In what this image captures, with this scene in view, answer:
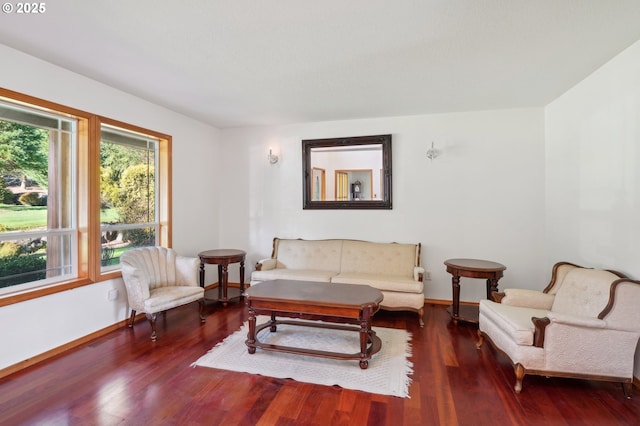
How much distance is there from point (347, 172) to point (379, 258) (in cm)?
133

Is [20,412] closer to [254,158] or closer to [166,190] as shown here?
[166,190]

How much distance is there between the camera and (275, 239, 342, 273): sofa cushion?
447 centimetres

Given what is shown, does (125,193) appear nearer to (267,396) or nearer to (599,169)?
(267,396)

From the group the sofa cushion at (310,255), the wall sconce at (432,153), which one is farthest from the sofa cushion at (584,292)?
the sofa cushion at (310,255)

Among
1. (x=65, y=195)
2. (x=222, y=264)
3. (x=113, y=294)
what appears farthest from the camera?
(x=222, y=264)

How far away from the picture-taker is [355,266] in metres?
4.36

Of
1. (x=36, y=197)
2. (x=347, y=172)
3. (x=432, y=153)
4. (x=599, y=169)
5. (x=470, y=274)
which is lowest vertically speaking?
(x=470, y=274)

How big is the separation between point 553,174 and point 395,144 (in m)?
1.94

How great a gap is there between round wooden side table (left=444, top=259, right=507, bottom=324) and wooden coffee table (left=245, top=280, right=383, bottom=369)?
125 centimetres

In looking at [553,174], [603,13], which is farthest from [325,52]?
[553,174]

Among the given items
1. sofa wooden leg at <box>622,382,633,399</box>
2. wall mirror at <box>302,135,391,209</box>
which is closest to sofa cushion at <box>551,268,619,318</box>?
sofa wooden leg at <box>622,382,633,399</box>

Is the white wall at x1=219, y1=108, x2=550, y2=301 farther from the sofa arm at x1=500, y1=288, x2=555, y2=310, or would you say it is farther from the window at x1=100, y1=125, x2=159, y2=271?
the window at x1=100, y1=125, x2=159, y2=271

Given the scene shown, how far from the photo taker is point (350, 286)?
3.16m

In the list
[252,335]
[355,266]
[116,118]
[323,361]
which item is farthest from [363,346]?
[116,118]
